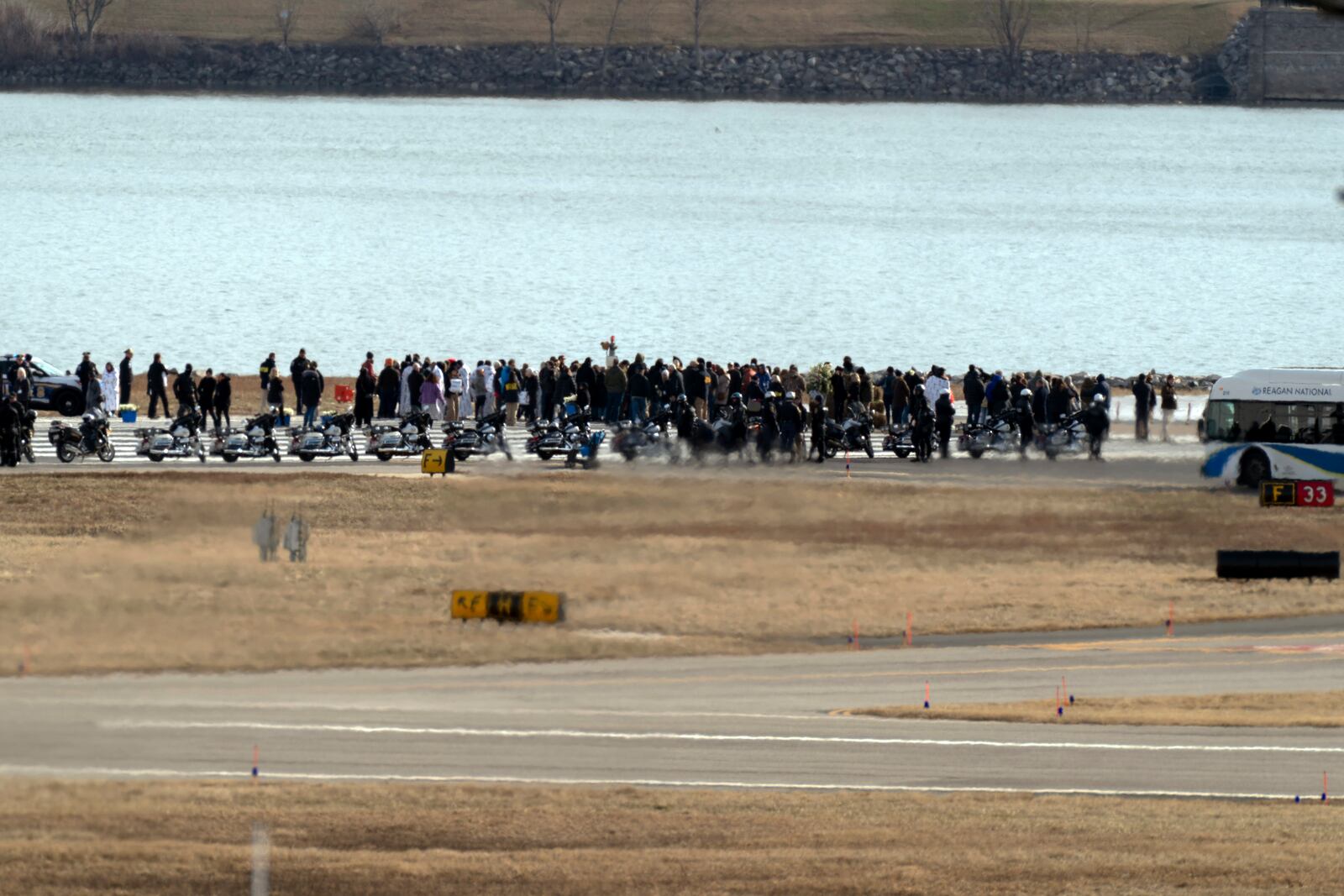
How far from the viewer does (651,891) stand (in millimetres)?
22453

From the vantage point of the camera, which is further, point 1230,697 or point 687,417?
point 687,417

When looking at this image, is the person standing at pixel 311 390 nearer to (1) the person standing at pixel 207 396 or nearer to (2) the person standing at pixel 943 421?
(1) the person standing at pixel 207 396

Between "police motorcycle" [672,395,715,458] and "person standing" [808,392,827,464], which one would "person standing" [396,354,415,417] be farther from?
"person standing" [808,392,827,464]

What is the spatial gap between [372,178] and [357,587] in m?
160

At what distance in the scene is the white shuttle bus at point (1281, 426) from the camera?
4666 centimetres

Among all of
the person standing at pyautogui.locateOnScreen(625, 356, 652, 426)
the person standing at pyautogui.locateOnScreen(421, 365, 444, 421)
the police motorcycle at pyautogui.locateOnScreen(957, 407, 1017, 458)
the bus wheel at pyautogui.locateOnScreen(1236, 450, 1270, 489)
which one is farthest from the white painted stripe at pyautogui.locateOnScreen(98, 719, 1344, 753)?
the person standing at pyautogui.locateOnScreen(421, 365, 444, 421)

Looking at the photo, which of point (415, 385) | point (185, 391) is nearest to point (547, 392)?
point (415, 385)

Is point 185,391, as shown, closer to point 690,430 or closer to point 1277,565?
point 690,430

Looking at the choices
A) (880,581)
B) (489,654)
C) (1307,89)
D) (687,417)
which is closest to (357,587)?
(489,654)

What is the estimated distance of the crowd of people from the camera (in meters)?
50.5

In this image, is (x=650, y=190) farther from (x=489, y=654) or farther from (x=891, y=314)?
(x=489, y=654)

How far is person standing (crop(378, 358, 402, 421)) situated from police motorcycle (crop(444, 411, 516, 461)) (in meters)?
6.87

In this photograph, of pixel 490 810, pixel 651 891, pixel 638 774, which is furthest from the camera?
pixel 638 774

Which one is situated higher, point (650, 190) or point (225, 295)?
point (650, 190)
